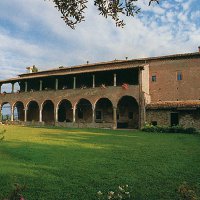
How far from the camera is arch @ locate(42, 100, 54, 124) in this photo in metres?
36.7

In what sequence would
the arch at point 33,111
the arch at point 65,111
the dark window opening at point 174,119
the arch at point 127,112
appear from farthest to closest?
the arch at point 33,111 → the arch at point 65,111 → the arch at point 127,112 → the dark window opening at point 174,119

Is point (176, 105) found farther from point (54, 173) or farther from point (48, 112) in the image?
point (54, 173)

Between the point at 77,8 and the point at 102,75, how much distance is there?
85.6ft

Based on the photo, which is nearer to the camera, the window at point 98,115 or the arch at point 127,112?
the arch at point 127,112

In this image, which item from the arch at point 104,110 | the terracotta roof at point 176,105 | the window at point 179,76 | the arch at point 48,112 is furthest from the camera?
the arch at point 48,112

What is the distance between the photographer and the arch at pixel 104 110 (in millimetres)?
31628

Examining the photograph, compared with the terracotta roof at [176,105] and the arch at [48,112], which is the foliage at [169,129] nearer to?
the terracotta roof at [176,105]

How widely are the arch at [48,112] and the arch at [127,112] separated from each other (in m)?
10.5

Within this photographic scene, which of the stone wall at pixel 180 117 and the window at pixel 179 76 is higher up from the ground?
the window at pixel 179 76

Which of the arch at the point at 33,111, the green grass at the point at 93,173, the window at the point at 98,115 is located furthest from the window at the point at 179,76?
the arch at the point at 33,111

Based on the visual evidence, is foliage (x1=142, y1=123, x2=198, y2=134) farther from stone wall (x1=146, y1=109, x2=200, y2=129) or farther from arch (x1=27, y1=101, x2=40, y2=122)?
arch (x1=27, y1=101, x2=40, y2=122)

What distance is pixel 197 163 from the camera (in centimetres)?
889

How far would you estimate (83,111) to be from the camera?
33719 millimetres

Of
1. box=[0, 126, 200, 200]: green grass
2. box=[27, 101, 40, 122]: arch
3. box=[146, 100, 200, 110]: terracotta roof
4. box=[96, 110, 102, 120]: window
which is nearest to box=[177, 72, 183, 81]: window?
box=[146, 100, 200, 110]: terracotta roof
